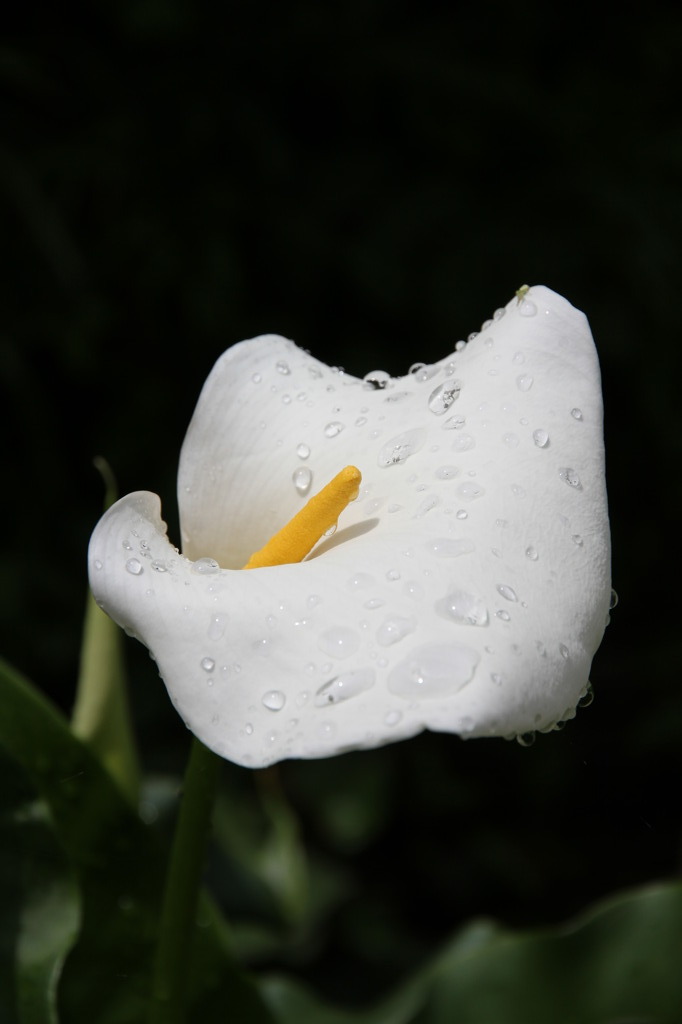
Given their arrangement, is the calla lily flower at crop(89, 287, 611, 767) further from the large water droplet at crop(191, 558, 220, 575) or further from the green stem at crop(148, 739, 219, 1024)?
the green stem at crop(148, 739, 219, 1024)

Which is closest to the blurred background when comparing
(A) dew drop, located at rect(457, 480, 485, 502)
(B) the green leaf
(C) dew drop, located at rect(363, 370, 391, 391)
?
(B) the green leaf

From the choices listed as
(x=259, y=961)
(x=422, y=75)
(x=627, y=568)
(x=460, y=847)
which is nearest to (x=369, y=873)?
(x=460, y=847)

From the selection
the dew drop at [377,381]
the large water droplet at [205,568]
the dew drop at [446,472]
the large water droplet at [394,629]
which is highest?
the large water droplet at [205,568]

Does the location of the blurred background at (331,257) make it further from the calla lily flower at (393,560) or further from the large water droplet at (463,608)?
the large water droplet at (463,608)

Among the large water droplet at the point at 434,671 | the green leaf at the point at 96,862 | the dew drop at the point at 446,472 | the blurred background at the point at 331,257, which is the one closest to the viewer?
the large water droplet at the point at 434,671

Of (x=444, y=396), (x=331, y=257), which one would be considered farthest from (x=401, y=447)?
(x=331, y=257)

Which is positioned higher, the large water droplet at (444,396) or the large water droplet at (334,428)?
the large water droplet at (444,396)

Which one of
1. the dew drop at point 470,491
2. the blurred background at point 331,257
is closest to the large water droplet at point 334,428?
the dew drop at point 470,491
